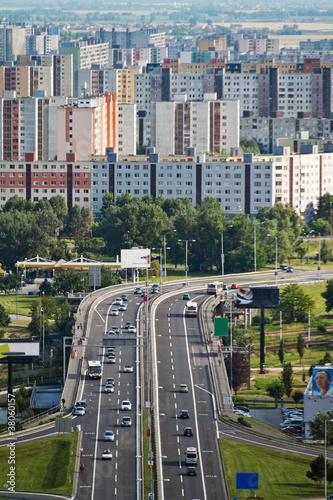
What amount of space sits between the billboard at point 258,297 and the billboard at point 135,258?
29769 millimetres

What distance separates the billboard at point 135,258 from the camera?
498 feet

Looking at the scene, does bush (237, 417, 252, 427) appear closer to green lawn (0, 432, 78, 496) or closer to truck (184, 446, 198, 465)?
truck (184, 446, 198, 465)

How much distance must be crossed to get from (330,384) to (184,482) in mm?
22273

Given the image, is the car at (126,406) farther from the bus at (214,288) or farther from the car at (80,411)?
the bus at (214,288)

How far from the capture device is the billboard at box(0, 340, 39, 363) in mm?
104500

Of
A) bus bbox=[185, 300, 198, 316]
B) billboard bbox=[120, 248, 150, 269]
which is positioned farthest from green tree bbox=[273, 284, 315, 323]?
billboard bbox=[120, 248, 150, 269]

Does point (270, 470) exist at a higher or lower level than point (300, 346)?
lower

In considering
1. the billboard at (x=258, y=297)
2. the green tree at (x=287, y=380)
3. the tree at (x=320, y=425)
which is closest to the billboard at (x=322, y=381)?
the tree at (x=320, y=425)

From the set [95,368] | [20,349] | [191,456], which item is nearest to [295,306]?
[95,368]

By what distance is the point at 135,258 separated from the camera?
152625 millimetres

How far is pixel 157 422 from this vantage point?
91.7 meters

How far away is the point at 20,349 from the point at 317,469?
3543 centimetres

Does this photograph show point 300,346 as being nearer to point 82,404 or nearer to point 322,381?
point 322,381

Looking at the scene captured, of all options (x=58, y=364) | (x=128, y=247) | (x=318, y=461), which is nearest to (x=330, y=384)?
(x=318, y=461)
